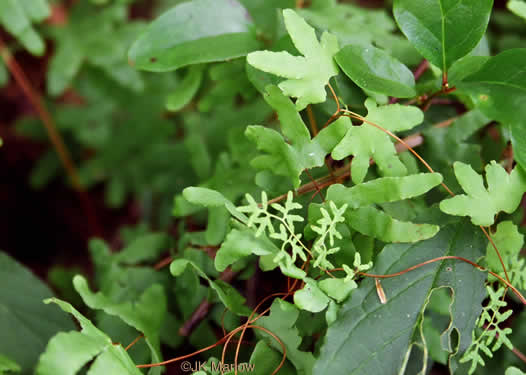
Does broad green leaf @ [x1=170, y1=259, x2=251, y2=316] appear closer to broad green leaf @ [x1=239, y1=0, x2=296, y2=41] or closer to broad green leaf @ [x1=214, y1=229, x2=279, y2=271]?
broad green leaf @ [x1=214, y1=229, x2=279, y2=271]

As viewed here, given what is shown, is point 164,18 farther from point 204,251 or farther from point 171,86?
point 171,86

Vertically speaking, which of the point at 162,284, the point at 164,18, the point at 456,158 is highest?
the point at 164,18

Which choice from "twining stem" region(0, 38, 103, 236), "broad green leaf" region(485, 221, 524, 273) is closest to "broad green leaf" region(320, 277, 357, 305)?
"broad green leaf" region(485, 221, 524, 273)

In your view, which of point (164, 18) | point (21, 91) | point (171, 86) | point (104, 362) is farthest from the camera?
point (21, 91)

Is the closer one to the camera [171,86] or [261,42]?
[261,42]

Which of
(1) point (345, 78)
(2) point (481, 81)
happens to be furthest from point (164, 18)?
(2) point (481, 81)

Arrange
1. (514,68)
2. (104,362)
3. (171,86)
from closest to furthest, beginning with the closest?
(104,362) < (514,68) < (171,86)

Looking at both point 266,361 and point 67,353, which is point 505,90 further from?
point 67,353
